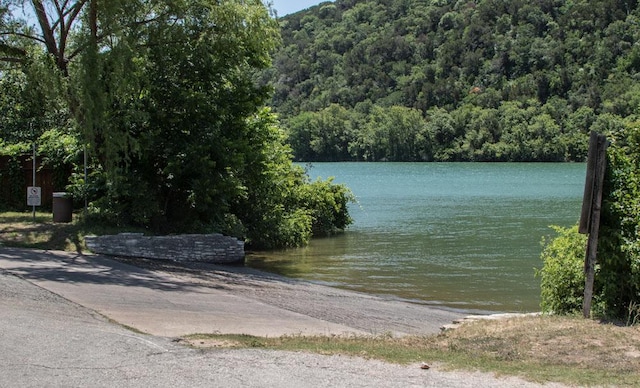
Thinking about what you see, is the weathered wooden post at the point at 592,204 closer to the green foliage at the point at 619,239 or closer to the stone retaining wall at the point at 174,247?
the green foliage at the point at 619,239

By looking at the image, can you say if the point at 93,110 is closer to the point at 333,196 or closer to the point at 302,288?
the point at 302,288

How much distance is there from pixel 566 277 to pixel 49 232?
14.8 m

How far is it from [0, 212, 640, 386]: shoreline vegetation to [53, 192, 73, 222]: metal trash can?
1383cm

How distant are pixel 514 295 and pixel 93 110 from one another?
1270 cm

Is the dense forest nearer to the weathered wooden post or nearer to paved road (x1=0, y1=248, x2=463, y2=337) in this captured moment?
paved road (x1=0, y1=248, x2=463, y2=337)

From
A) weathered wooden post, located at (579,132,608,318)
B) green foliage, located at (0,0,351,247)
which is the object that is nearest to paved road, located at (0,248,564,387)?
weathered wooden post, located at (579,132,608,318)

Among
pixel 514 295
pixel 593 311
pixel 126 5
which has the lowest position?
pixel 514 295

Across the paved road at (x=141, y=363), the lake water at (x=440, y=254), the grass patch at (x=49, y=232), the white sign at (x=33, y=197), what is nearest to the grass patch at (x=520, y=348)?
the paved road at (x=141, y=363)

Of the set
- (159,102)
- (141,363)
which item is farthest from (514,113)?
(141,363)

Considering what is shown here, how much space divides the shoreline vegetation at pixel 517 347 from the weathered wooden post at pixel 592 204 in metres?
0.67

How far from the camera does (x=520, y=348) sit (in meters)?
9.47

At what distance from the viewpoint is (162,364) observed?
7918 millimetres

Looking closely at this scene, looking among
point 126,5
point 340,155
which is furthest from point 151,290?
point 340,155

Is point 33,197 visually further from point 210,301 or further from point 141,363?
point 141,363
